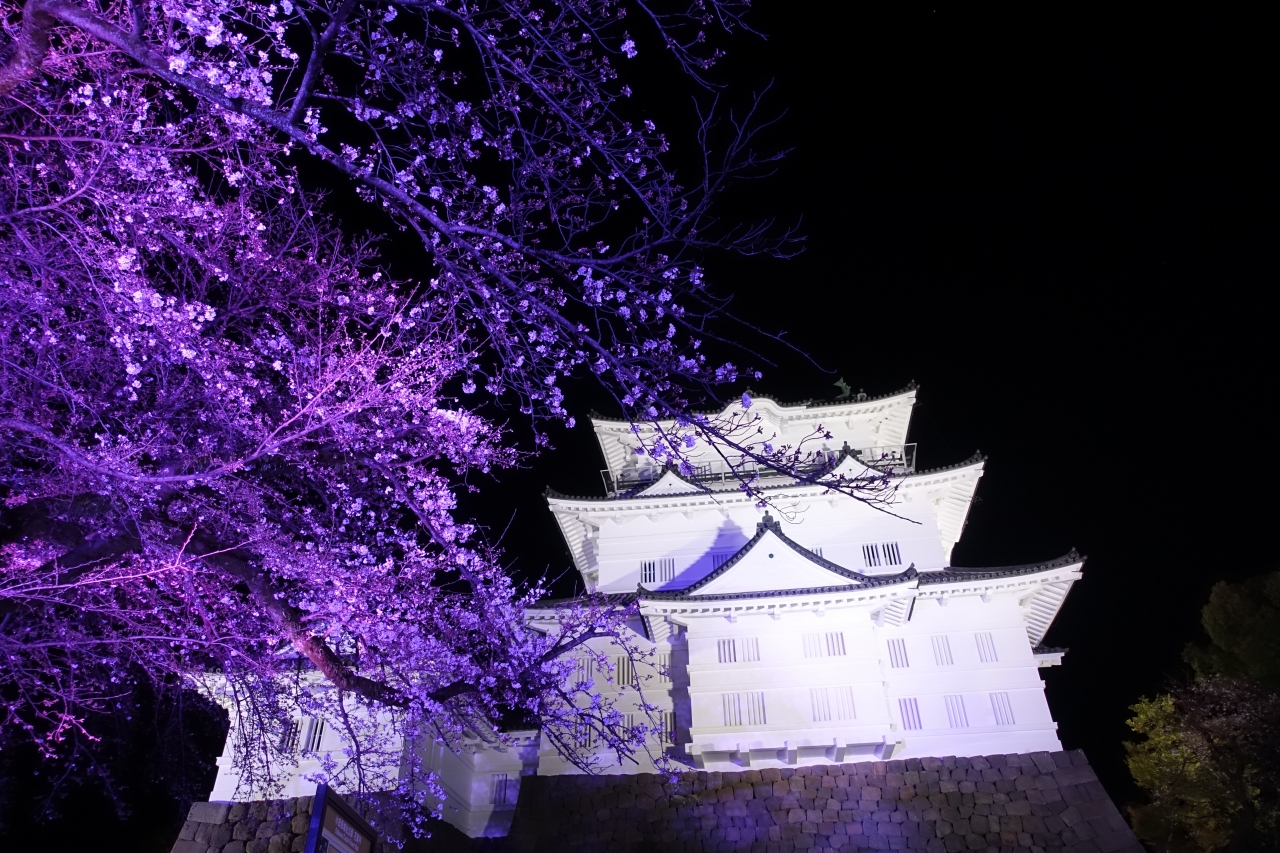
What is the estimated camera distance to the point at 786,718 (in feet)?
42.2

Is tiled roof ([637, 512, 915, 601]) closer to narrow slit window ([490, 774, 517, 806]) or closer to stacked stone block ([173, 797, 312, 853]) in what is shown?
narrow slit window ([490, 774, 517, 806])

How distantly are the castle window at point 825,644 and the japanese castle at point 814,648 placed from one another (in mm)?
21

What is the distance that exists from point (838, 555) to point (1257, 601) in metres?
12.8

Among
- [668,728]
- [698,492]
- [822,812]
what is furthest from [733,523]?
[822,812]

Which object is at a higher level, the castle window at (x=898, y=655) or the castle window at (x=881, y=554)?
Answer: the castle window at (x=881, y=554)

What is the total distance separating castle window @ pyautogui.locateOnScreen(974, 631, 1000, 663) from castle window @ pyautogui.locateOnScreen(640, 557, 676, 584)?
254 inches

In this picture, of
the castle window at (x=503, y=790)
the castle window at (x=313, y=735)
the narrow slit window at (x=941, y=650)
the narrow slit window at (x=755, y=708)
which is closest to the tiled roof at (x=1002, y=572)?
the narrow slit window at (x=941, y=650)

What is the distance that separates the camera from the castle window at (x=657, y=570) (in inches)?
651

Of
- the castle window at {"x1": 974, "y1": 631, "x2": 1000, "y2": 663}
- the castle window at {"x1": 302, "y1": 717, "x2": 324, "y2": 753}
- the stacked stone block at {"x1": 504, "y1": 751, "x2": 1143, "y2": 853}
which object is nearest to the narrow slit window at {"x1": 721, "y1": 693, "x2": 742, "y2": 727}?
the stacked stone block at {"x1": 504, "y1": 751, "x2": 1143, "y2": 853}

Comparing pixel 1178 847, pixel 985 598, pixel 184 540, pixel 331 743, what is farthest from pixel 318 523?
pixel 1178 847

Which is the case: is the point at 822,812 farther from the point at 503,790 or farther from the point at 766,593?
the point at 503,790

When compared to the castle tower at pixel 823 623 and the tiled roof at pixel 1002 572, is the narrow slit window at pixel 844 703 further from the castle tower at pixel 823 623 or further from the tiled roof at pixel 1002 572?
the tiled roof at pixel 1002 572

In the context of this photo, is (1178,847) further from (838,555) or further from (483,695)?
(483,695)

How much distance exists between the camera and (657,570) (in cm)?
1667
